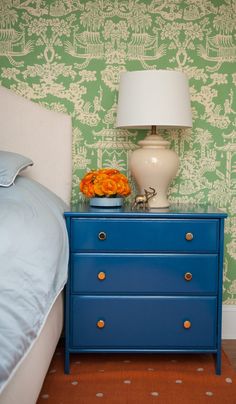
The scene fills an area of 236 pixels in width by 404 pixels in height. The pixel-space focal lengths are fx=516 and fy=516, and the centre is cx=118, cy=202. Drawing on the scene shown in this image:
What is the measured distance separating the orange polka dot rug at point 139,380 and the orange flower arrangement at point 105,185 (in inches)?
33.1

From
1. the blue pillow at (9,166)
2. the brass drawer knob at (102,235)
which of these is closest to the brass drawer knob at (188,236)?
the brass drawer knob at (102,235)

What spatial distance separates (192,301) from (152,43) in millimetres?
1431

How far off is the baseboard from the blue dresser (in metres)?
0.48

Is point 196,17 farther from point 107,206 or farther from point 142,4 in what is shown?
point 107,206

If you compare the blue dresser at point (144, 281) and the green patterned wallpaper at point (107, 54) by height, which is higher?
the green patterned wallpaper at point (107, 54)

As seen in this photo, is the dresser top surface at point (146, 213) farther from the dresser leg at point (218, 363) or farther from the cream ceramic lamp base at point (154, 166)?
the dresser leg at point (218, 363)

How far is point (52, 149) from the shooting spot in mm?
2830

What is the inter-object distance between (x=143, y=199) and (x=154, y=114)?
1.36 feet

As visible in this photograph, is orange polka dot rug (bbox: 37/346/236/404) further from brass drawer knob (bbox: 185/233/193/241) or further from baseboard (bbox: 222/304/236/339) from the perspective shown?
brass drawer knob (bbox: 185/233/193/241)

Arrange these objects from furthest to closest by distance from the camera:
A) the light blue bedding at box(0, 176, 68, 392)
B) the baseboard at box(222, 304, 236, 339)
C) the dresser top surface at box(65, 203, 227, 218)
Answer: the baseboard at box(222, 304, 236, 339), the dresser top surface at box(65, 203, 227, 218), the light blue bedding at box(0, 176, 68, 392)

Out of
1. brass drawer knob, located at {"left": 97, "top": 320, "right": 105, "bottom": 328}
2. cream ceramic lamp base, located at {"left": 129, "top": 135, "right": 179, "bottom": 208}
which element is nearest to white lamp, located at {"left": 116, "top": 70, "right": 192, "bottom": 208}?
cream ceramic lamp base, located at {"left": 129, "top": 135, "right": 179, "bottom": 208}

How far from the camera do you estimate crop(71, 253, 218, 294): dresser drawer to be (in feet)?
8.04

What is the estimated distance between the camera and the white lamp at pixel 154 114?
8.15 feet

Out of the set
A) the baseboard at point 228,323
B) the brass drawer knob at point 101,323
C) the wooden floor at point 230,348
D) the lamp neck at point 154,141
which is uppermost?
the lamp neck at point 154,141
